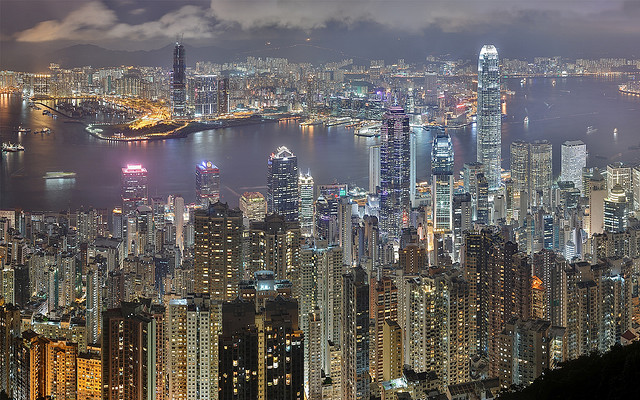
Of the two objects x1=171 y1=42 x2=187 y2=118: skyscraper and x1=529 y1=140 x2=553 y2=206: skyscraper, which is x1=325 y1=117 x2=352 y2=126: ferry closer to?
x1=171 y1=42 x2=187 y2=118: skyscraper

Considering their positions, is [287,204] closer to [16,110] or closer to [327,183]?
[327,183]

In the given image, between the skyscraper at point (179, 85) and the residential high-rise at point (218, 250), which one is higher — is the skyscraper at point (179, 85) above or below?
above

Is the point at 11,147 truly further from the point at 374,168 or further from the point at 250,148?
the point at 374,168

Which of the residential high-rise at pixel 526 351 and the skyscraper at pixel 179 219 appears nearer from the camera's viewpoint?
the residential high-rise at pixel 526 351

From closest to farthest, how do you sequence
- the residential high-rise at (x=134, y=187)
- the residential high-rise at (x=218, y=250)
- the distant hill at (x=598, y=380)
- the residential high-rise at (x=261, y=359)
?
the distant hill at (x=598, y=380) < the residential high-rise at (x=261, y=359) < the residential high-rise at (x=218, y=250) < the residential high-rise at (x=134, y=187)

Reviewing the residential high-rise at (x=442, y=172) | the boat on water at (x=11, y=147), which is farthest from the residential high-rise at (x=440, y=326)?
the boat on water at (x=11, y=147)

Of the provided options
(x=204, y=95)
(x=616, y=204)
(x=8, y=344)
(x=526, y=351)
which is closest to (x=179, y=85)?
(x=204, y=95)

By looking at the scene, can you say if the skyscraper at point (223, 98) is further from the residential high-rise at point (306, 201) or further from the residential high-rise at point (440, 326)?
the residential high-rise at point (440, 326)

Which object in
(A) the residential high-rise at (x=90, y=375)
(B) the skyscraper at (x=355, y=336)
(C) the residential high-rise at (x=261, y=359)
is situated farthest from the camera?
(B) the skyscraper at (x=355, y=336)
